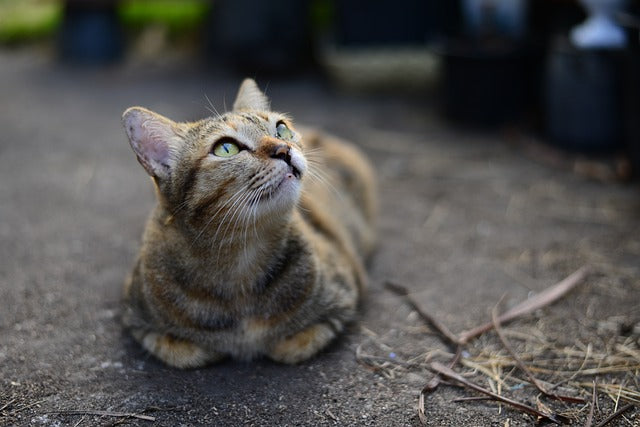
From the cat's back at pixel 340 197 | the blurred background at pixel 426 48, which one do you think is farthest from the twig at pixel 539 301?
the blurred background at pixel 426 48

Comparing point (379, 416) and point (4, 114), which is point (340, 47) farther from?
point (379, 416)

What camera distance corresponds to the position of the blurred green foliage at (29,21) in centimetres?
929

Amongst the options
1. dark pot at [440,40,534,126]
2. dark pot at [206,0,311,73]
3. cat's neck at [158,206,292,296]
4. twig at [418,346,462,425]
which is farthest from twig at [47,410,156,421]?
dark pot at [206,0,311,73]

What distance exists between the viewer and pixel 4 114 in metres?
6.87

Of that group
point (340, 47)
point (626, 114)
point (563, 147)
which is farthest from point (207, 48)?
point (626, 114)

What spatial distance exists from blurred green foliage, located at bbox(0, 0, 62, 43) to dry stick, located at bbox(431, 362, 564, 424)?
24.9 ft

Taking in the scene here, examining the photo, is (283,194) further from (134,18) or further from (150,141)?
(134,18)

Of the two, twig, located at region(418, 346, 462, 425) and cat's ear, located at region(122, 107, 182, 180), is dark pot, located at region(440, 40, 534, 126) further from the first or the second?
cat's ear, located at region(122, 107, 182, 180)

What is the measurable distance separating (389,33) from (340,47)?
0.52 metres

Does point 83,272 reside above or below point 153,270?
below

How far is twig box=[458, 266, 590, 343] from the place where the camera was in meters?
3.36

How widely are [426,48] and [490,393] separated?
17.4 ft

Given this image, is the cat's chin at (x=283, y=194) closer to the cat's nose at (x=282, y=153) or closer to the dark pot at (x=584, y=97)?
the cat's nose at (x=282, y=153)

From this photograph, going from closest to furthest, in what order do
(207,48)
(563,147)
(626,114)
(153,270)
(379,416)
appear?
(379,416) → (153,270) → (626,114) → (563,147) → (207,48)
